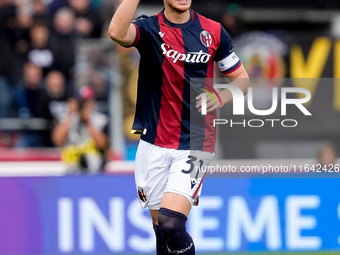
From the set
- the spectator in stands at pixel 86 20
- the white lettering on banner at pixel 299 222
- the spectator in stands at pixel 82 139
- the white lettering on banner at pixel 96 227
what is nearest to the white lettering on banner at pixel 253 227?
the white lettering on banner at pixel 299 222

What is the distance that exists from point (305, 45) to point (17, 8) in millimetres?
4492

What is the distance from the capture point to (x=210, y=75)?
5746 mm

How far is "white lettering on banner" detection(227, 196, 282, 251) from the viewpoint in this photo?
8.33m

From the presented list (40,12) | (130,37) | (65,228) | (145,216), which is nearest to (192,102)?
(130,37)

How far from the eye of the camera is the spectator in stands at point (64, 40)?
1053cm

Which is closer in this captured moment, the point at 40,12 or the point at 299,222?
the point at 299,222

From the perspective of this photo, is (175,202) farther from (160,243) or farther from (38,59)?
(38,59)

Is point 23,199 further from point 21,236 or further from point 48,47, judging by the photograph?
point 48,47

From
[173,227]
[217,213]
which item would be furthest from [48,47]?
[173,227]

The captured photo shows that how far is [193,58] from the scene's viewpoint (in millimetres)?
5578

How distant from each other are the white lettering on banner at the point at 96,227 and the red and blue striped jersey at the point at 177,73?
9.09ft

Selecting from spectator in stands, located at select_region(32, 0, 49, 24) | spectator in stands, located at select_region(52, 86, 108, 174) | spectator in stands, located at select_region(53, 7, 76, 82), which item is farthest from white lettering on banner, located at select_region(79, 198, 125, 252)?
spectator in stands, located at select_region(32, 0, 49, 24)

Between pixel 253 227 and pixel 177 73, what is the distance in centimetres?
328

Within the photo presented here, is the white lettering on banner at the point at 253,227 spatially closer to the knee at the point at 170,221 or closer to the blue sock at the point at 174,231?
the blue sock at the point at 174,231
